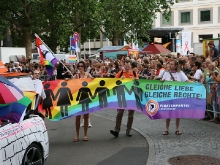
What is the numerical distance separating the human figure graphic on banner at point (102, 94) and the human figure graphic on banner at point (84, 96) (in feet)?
0.51

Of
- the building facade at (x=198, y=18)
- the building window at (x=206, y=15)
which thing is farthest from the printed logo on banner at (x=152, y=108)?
the building window at (x=206, y=15)

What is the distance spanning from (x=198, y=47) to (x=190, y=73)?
57.8 feet

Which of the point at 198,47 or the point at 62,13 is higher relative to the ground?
the point at 62,13

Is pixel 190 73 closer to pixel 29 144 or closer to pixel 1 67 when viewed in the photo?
pixel 1 67

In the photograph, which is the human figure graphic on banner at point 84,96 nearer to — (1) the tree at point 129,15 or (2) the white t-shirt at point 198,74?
(2) the white t-shirt at point 198,74

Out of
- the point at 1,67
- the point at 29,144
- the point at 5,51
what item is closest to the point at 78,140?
the point at 29,144

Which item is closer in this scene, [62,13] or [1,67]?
[1,67]

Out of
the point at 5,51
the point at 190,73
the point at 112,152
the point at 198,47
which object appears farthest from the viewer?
the point at 198,47

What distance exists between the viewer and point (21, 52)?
2886 cm

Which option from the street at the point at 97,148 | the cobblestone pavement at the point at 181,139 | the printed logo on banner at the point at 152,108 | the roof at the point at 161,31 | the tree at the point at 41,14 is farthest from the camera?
the roof at the point at 161,31

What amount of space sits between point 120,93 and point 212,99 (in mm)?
3089

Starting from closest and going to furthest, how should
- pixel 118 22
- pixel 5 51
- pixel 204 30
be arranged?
pixel 5 51 → pixel 118 22 → pixel 204 30

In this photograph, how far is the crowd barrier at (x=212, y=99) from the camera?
11298 mm

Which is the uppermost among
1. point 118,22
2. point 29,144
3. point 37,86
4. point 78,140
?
point 118,22
